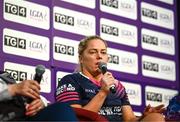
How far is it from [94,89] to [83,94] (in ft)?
0.24

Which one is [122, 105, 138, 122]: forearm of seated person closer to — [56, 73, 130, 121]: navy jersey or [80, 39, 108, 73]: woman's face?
[56, 73, 130, 121]: navy jersey

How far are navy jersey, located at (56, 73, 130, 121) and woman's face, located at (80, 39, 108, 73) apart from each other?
84 mm

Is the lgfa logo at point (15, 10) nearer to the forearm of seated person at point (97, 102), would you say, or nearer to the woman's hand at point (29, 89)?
the forearm of seated person at point (97, 102)

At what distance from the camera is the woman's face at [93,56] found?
277 centimetres

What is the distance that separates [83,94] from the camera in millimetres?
2654

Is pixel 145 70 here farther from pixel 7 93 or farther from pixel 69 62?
pixel 7 93

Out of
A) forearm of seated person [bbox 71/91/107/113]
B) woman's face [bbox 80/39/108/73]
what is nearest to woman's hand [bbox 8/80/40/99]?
forearm of seated person [bbox 71/91/107/113]

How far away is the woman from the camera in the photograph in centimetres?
246

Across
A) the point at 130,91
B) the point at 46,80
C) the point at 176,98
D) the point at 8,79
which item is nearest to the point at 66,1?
the point at 46,80

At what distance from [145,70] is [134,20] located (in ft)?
Result: 1.43

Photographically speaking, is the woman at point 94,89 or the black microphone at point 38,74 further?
the woman at point 94,89

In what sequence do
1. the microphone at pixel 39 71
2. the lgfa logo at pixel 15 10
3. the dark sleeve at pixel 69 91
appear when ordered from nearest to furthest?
the microphone at pixel 39 71
the dark sleeve at pixel 69 91
the lgfa logo at pixel 15 10

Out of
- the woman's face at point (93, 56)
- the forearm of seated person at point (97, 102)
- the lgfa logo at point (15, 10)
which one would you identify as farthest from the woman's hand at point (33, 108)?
the lgfa logo at point (15, 10)

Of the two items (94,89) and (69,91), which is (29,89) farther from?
(94,89)
